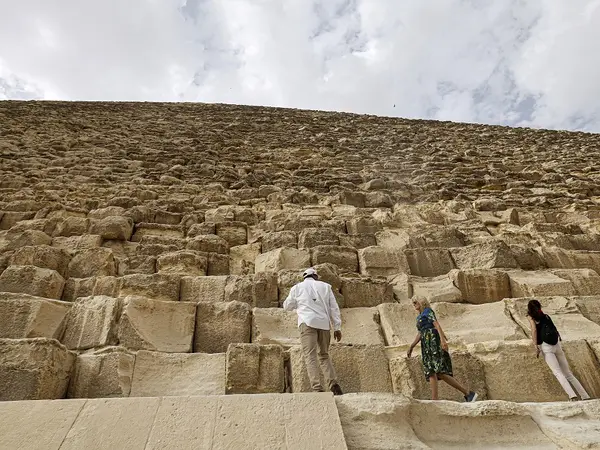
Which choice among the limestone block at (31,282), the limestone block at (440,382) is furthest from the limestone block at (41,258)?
the limestone block at (440,382)

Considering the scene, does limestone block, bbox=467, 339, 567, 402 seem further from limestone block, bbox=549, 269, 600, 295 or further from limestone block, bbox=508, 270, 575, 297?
limestone block, bbox=549, 269, 600, 295

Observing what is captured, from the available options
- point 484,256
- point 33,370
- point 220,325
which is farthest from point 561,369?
point 33,370

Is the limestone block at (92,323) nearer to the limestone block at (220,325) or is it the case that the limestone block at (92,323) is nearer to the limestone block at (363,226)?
the limestone block at (220,325)

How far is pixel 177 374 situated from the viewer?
3.41 metres

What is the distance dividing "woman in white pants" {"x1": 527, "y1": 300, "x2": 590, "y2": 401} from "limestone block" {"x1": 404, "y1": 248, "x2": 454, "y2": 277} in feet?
4.66

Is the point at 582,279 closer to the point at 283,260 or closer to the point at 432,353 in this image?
the point at 432,353

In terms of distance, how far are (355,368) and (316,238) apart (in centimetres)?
212

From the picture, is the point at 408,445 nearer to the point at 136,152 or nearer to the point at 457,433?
the point at 457,433

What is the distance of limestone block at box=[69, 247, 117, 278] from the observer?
15.1ft

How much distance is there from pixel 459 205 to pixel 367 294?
3.07 m

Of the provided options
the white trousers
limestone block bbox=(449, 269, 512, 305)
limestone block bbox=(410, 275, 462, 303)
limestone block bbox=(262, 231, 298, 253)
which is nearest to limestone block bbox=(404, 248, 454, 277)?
limestone block bbox=(410, 275, 462, 303)

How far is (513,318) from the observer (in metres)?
4.12

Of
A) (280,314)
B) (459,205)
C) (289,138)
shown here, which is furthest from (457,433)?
(289,138)

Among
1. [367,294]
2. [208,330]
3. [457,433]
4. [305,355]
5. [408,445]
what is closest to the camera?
[408,445]
